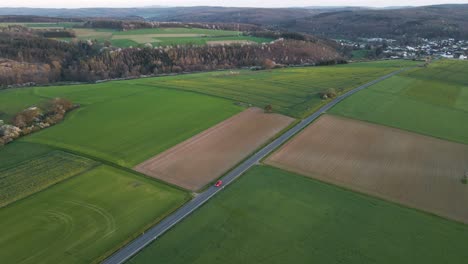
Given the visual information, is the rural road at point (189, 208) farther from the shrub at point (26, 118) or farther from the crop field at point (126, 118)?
the shrub at point (26, 118)

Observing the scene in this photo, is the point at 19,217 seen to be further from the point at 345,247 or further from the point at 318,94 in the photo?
the point at 318,94

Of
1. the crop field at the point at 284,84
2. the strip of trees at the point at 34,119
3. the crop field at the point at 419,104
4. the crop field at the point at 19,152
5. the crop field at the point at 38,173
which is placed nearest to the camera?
the crop field at the point at 38,173

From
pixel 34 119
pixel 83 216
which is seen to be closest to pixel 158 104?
pixel 34 119

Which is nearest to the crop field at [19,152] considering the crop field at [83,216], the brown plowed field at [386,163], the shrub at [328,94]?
the crop field at [83,216]

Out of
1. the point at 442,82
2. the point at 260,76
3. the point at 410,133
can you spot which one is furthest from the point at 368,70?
the point at 410,133

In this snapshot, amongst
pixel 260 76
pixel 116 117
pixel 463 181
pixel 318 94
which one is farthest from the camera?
pixel 260 76

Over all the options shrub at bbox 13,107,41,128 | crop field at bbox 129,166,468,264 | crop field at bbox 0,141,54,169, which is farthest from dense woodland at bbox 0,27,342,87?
crop field at bbox 129,166,468,264
